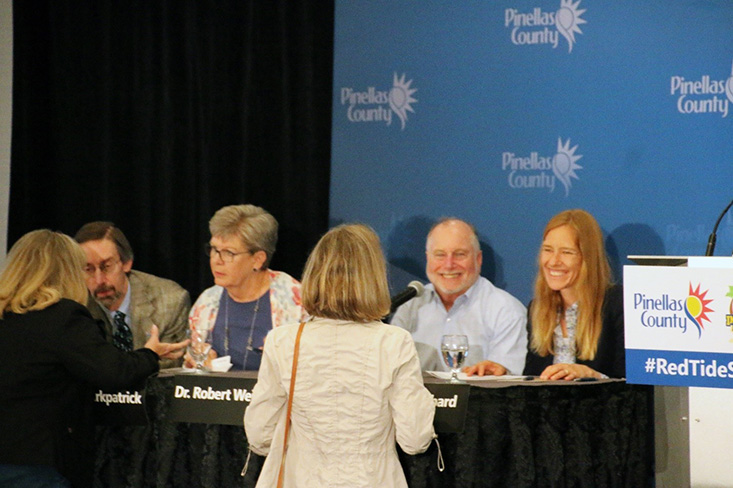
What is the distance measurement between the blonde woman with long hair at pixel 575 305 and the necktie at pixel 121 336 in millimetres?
1775

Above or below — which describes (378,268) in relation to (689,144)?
below

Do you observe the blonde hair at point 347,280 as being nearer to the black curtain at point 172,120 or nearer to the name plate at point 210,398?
the name plate at point 210,398

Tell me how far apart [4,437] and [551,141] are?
122 inches

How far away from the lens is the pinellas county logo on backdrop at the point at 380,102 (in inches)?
198

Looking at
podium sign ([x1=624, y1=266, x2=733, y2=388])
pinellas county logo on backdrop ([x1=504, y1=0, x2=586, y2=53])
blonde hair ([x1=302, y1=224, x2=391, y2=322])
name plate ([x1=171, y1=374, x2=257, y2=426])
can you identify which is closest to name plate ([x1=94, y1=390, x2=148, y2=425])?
name plate ([x1=171, y1=374, x2=257, y2=426])

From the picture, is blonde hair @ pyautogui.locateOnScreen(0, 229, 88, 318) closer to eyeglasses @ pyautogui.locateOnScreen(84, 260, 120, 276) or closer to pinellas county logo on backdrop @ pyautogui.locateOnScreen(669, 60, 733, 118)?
eyeglasses @ pyautogui.locateOnScreen(84, 260, 120, 276)

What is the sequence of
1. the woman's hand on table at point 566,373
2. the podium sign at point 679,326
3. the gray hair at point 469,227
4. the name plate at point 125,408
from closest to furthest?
the podium sign at point 679,326, the name plate at point 125,408, the woman's hand on table at point 566,373, the gray hair at point 469,227

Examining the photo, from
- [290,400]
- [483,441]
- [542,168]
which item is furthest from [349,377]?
[542,168]

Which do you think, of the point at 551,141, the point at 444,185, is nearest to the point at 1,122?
the point at 444,185

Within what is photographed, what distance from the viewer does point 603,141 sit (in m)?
4.70

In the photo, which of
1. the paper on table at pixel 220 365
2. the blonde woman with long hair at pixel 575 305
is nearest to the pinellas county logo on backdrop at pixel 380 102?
the blonde woman with long hair at pixel 575 305

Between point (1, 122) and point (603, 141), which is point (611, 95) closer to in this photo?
point (603, 141)

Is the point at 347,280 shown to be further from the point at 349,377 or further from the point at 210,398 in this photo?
the point at 210,398

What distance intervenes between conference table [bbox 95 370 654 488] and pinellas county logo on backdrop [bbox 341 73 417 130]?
2.09 meters
